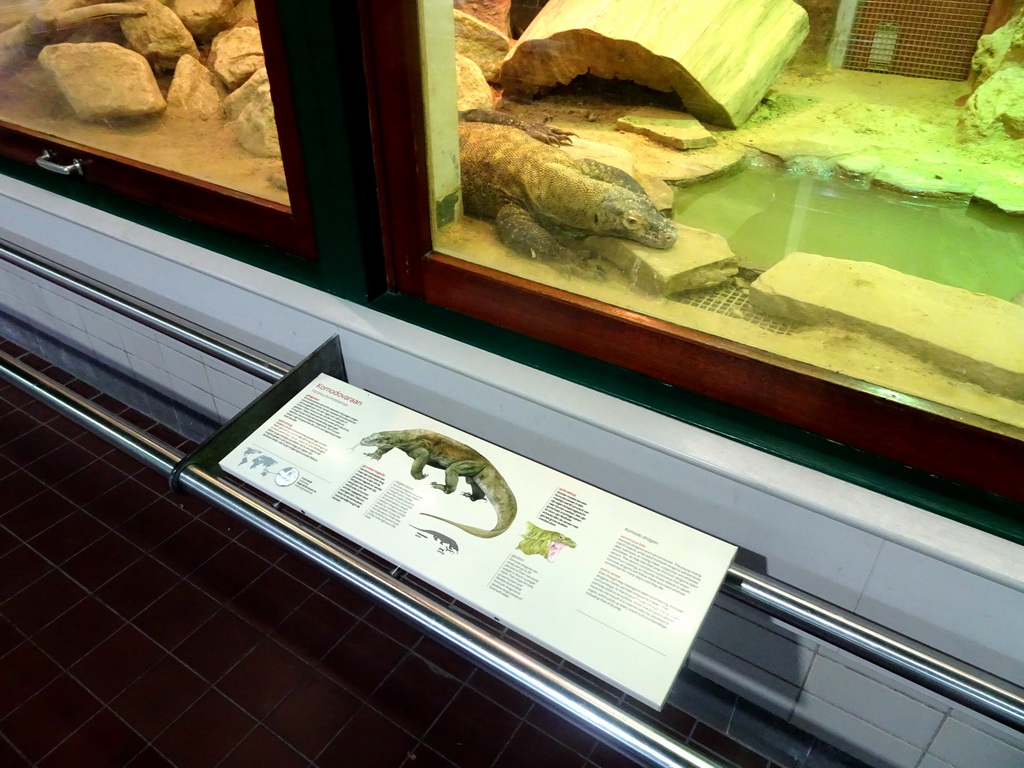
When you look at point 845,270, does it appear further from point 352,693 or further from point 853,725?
point 352,693

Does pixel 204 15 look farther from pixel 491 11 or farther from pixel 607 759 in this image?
pixel 607 759

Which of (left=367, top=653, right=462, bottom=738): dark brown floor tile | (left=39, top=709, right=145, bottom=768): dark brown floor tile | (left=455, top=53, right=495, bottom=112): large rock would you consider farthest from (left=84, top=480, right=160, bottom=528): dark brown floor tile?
(left=455, top=53, right=495, bottom=112): large rock

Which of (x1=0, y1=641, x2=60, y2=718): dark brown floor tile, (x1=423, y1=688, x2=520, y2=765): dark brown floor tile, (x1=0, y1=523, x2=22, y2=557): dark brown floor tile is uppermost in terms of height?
(x1=0, y1=523, x2=22, y2=557): dark brown floor tile

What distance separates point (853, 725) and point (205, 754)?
1.41 meters

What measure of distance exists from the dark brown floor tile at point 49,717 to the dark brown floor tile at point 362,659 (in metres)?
0.55

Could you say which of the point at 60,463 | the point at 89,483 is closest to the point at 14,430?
the point at 60,463

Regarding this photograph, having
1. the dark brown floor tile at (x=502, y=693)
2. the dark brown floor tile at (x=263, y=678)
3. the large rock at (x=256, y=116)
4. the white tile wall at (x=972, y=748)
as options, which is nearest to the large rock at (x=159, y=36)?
the large rock at (x=256, y=116)

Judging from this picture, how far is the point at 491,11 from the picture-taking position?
1.23 m

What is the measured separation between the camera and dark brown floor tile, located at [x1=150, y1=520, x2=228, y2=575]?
195cm

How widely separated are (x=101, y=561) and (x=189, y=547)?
231mm

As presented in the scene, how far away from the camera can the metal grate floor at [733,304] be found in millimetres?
1148

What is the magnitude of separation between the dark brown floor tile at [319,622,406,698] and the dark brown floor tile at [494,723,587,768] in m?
0.35

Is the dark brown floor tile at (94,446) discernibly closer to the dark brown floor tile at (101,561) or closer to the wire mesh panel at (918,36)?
the dark brown floor tile at (101,561)

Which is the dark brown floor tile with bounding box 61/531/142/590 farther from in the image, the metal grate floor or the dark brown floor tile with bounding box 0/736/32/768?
the metal grate floor
